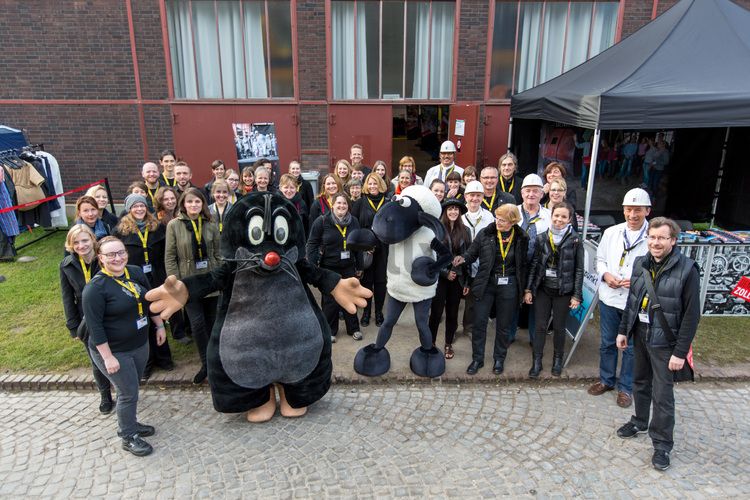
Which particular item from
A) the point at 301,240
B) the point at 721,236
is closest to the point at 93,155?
the point at 301,240

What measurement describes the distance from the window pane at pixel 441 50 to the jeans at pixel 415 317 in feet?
22.9

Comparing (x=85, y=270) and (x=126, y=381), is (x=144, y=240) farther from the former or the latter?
(x=126, y=381)

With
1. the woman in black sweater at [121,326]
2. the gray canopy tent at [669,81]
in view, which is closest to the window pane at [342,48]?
the gray canopy tent at [669,81]

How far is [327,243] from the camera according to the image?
5570 mm

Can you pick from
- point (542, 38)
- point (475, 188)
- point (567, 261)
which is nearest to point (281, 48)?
point (542, 38)

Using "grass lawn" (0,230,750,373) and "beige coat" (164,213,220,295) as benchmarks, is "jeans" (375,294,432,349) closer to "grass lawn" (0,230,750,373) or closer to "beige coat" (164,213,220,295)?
"beige coat" (164,213,220,295)

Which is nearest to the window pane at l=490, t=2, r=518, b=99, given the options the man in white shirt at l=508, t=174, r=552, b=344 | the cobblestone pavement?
the man in white shirt at l=508, t=174, r=552, b=344

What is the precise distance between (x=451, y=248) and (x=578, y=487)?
2.41 m

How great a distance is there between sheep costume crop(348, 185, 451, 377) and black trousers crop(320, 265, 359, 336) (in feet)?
2.68

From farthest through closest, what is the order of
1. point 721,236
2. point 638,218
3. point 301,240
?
1. point 721,236
2. point 638,218
3. point 301,240

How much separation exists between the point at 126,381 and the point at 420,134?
12822 millimetres

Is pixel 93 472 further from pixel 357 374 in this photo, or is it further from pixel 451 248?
pixel 451 248

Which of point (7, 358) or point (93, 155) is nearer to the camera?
point (7, 358)

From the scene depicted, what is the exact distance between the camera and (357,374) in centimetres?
511
